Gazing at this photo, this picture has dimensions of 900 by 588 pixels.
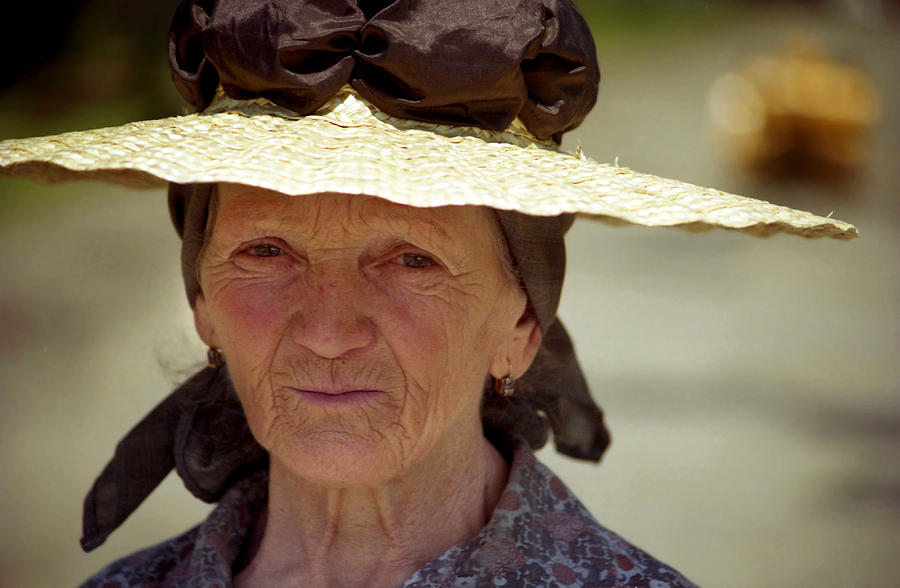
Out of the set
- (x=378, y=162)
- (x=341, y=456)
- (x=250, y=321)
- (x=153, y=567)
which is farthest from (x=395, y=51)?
(x=153, y=567)

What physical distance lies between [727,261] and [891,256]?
1.43 meters

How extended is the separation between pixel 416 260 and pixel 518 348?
0.36 metres

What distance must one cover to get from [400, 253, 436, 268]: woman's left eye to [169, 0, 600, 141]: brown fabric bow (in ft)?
0.81

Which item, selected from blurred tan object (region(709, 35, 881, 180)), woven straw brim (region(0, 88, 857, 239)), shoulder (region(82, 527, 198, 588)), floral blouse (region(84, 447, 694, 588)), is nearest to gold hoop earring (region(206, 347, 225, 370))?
floral blouse (region(84, 447, 694, 588))

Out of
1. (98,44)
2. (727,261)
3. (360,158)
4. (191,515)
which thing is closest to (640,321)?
(727,261)

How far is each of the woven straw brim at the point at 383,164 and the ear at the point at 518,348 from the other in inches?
15.1

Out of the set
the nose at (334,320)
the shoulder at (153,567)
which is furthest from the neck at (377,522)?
the nose at (334,320)

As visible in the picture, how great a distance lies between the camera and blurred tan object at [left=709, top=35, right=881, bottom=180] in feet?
29.4

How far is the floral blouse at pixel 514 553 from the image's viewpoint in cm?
187

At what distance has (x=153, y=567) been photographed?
224 cm

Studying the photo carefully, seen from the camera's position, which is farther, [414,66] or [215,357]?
[215,357]

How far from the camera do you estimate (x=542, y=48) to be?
1.75 meters

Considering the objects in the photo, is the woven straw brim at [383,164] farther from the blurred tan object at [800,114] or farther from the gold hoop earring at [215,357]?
the blurred tan object at [800,114]

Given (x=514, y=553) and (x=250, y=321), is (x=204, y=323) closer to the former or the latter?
(x=250, y=321)
